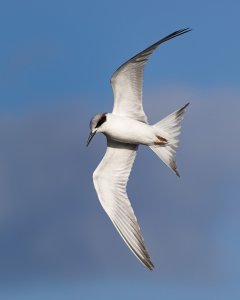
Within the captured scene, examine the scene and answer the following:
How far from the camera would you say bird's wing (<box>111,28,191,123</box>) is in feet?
64.4

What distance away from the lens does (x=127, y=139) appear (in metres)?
20.5

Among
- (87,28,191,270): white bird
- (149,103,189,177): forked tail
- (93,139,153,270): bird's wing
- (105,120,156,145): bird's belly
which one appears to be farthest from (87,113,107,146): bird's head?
(149,103,189,177): forked tail

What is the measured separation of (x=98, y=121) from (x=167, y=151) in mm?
1844

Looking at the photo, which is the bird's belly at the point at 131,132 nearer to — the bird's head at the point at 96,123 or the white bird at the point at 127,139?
the white bird at the point at 127,139

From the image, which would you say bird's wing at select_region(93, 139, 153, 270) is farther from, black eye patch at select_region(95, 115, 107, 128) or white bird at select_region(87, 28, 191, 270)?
black eye patch at select_region(95, 115, 107, 128)

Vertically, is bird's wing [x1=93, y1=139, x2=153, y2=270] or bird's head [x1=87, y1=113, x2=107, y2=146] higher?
bird's head [x1=87, y1=113, x2=107, y2=146]

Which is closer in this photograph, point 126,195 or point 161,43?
point 161,43

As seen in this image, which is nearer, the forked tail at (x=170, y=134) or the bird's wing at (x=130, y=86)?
the bird's wing at (x=130, y=86)

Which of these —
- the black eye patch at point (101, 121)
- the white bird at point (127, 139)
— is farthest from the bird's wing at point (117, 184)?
the black eye patch at point (101, 121)

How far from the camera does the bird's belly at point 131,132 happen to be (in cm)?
2036

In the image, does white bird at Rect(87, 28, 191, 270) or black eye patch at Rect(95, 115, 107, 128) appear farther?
black eye patch at Rect(95, 115, 107, 128)

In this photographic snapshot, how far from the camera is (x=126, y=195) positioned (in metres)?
21.2

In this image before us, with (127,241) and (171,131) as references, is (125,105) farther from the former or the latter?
(127,241)

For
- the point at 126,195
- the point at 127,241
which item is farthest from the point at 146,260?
the point at 126,195
